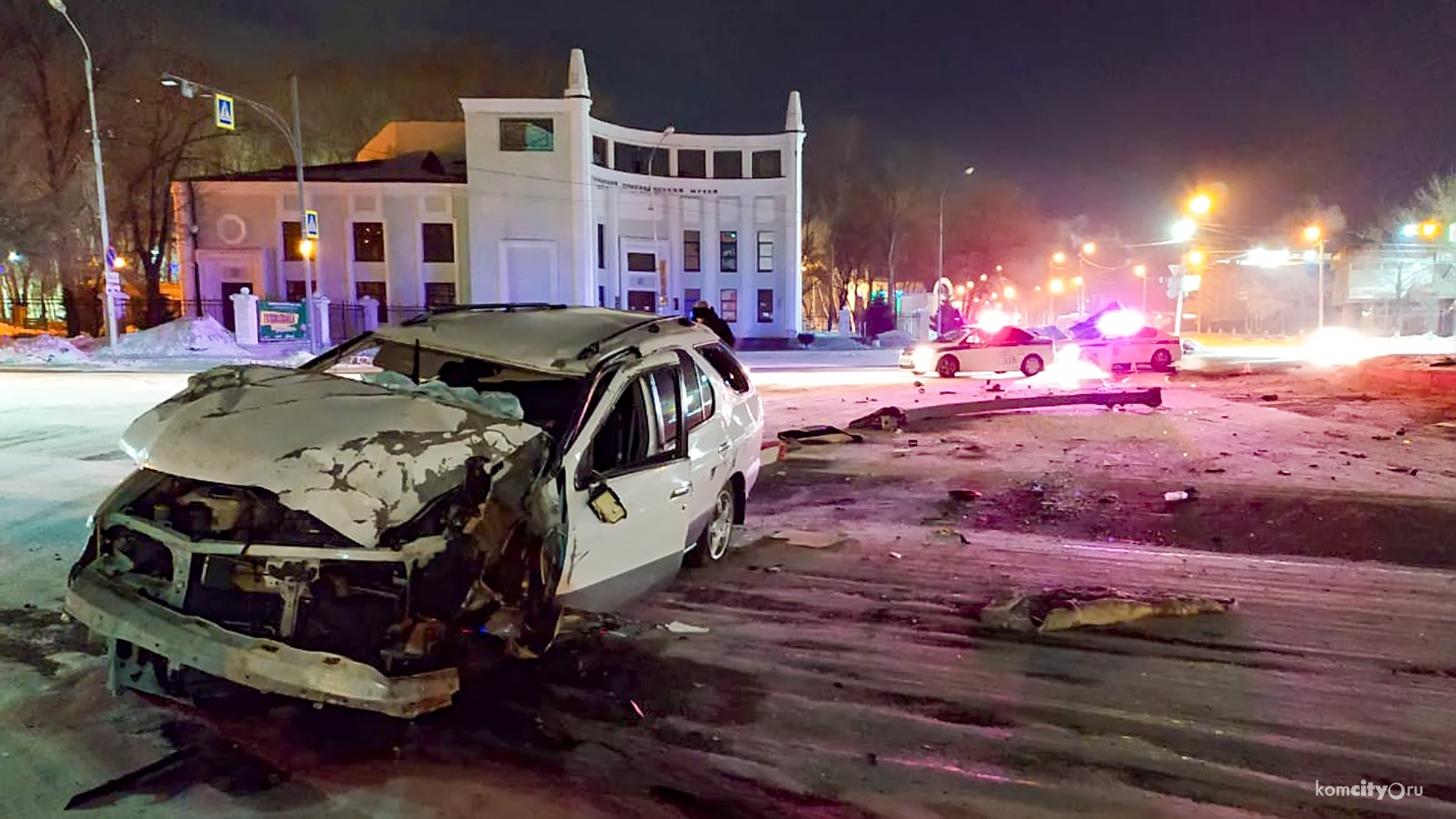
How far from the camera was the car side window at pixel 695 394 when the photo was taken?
607 centimetres

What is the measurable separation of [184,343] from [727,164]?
2590 centimetres

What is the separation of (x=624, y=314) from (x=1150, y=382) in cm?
2030

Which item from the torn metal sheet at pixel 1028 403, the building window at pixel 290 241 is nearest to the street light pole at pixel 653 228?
the building window at pixel 290 241

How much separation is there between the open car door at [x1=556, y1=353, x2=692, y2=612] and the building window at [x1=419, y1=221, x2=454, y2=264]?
3883 centimetres

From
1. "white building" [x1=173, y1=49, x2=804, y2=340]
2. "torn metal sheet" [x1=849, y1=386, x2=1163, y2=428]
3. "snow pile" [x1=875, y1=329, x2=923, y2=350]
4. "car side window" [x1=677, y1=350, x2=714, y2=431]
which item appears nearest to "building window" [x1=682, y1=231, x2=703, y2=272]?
"white building" [x1=173, y1=49, x2=804, y2=340]

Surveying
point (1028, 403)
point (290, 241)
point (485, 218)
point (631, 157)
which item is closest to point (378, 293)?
point (290, 241)

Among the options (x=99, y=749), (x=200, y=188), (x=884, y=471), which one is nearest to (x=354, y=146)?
(x=200, y=188)

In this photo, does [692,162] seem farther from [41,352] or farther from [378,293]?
[41,352]

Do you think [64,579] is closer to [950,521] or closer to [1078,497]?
[950,521]

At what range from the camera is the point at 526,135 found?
41281 millimetres

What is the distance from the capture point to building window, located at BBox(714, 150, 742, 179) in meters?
47.0

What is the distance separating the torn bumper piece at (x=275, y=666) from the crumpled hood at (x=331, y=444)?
1.71ft

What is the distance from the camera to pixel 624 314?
671cm

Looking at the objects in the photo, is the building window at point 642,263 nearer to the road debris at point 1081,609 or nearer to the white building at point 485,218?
the white building at point 485,218
